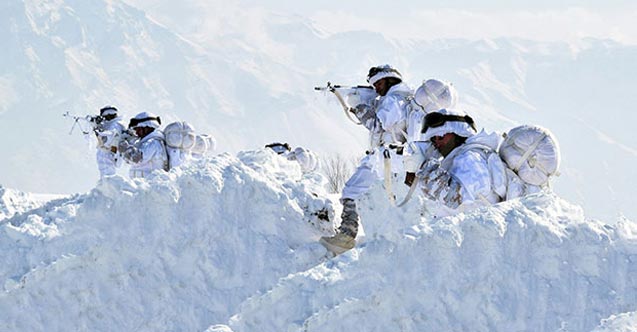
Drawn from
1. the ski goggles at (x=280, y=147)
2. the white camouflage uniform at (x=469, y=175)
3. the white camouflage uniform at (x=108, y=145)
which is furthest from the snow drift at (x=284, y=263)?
the ski goggles at (x=280, y=147)

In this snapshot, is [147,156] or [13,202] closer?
[13,202]

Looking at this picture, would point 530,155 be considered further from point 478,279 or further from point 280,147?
point 280,147

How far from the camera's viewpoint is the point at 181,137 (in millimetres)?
10992

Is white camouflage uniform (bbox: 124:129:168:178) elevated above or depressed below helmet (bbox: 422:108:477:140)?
above

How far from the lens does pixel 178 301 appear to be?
6.36 meters

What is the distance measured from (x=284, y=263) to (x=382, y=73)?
2252 millimetres

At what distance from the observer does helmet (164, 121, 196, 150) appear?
1098 cm

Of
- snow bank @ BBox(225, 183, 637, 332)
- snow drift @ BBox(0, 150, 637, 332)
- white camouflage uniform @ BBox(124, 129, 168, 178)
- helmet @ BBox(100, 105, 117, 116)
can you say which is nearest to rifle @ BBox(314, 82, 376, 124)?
snow drift @ BBox(0, 150, 637, 332)

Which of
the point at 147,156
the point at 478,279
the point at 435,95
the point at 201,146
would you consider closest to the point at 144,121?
the point at 147,156

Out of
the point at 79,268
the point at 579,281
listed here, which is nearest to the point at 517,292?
the point at 579,281

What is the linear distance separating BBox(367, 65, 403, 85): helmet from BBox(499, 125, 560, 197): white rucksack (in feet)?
7.94

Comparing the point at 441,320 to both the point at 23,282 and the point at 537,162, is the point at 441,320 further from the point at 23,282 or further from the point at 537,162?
the point at 23,282

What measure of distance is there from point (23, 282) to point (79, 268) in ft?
1.23

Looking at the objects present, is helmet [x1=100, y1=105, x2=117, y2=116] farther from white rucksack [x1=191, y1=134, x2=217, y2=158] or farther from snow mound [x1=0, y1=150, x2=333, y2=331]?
snow mound [x1=0, y1=150, x2=333, y2=331]
